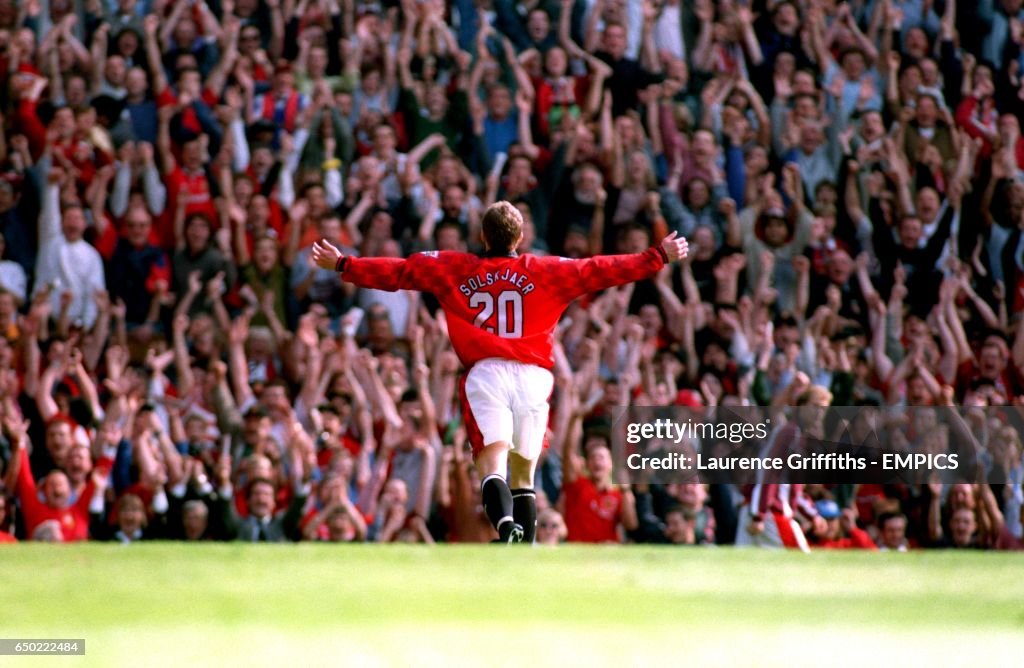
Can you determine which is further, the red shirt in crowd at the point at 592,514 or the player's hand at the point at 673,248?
the red shirt in crowd at the point at 592,514

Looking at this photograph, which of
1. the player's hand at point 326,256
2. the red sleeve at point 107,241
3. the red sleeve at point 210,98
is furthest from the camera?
the red sleeve at point 210,98

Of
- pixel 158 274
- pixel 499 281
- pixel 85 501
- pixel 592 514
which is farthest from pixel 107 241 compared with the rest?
pixel 499 281

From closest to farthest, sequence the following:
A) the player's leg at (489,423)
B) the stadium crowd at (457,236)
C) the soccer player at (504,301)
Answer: the player's leg at (489,423)
the soccer player at (504,301)
the stadium crowd at (457,236)

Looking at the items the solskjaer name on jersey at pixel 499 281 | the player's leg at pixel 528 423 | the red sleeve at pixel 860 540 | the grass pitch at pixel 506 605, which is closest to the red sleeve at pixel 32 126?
the grass pitch at pixel 506 605

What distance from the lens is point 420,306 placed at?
13977 mm

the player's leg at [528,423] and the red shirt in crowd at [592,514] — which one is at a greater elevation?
the player's leg at [528,423]

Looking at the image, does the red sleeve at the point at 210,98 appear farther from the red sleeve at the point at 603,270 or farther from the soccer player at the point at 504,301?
the red sleeve at the point at 603,270

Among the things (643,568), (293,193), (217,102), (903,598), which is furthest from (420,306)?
(903,598)

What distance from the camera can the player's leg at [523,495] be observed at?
884 centimetres

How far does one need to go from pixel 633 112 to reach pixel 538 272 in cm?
701

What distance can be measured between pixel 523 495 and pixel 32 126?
7.63 m

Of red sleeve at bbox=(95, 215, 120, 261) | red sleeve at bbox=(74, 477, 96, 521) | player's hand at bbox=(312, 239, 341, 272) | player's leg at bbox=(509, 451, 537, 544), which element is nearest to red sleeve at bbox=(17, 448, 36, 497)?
red sleeve at bbox=(74, 477, 96, 521)

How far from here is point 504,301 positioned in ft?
28.9

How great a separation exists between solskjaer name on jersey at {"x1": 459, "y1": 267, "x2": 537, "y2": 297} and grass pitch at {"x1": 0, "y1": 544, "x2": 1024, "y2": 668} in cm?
159
